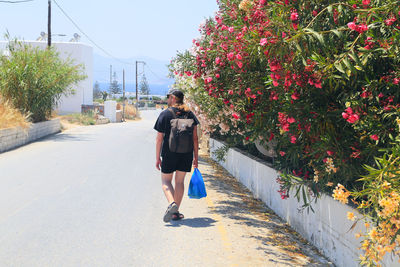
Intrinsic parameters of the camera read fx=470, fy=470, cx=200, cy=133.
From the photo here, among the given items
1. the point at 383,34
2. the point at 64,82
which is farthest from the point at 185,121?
the point at 64,82

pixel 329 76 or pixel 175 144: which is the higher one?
pixel 329 76

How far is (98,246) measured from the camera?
5.84m

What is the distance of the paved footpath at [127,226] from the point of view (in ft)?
18.1

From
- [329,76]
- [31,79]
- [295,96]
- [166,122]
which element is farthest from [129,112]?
[329,76]

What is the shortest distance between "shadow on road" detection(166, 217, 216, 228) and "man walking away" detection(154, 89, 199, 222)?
0.10m

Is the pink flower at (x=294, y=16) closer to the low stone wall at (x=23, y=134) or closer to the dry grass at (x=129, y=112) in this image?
the low stone wall at (x=23, y=134)

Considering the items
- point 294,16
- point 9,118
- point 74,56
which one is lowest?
point 9,118

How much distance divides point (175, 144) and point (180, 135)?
156mm

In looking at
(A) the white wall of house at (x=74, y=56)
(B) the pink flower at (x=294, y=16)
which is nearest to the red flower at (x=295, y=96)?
(B) the pink flower at (x=294, y=16)

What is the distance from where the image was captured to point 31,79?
71.7 feet

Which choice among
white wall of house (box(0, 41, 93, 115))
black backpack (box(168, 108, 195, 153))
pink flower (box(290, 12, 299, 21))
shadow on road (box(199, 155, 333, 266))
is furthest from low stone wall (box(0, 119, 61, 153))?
white wall of house (box(0, 41, 93, 115))

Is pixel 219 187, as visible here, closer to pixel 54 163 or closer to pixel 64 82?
pixel 54 163

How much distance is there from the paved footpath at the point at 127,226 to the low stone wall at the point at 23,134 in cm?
487

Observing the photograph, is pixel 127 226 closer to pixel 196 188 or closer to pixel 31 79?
pixel 196 188
